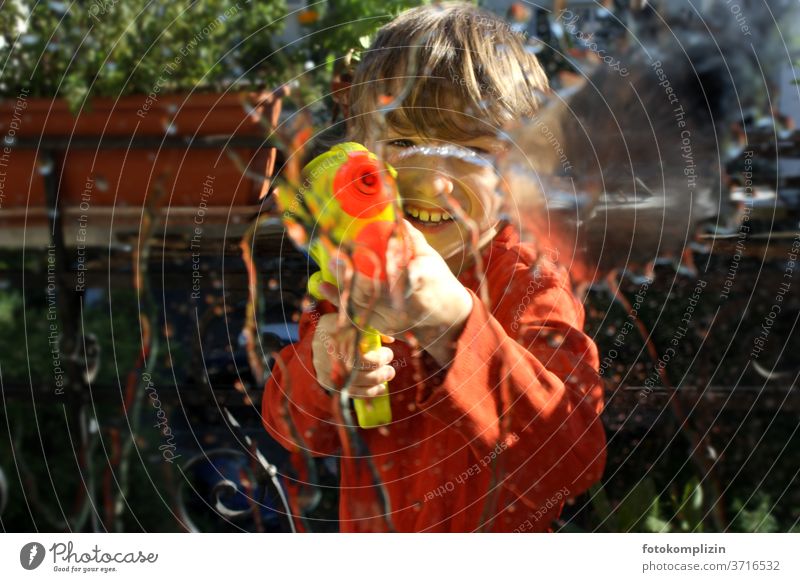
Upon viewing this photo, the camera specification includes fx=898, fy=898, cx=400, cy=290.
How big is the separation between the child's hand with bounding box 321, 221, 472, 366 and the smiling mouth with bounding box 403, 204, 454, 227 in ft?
0.08

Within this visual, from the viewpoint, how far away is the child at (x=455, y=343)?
1.76ft

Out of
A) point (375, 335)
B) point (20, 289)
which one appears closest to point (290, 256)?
point (375, 335)

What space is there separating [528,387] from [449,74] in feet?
0.66

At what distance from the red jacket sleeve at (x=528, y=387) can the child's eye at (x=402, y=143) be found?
0.31 ft

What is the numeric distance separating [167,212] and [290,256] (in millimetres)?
91

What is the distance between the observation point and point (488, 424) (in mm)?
556

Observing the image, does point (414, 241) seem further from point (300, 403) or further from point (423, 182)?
point (300, 403)
